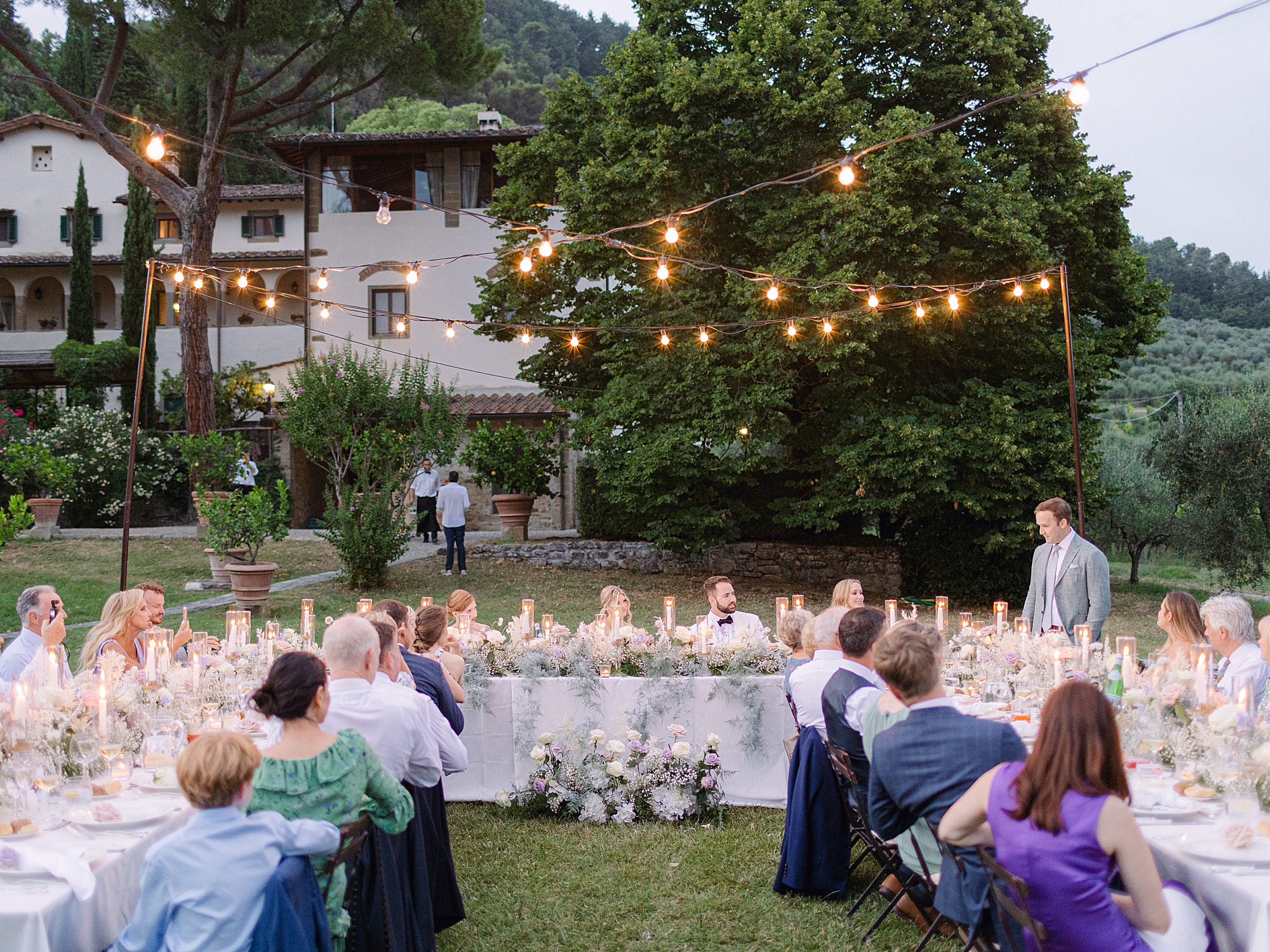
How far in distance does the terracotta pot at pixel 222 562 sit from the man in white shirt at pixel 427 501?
4.19 metres

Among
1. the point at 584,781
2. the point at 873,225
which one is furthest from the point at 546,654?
the point at 873,225

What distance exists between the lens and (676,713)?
21.7 feet

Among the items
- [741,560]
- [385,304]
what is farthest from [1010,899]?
[385,304]

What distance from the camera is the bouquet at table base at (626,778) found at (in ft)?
20.7

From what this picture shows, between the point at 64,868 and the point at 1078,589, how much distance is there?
6.08 m

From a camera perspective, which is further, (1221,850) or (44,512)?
(44,512)

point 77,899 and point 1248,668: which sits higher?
point 1248,668

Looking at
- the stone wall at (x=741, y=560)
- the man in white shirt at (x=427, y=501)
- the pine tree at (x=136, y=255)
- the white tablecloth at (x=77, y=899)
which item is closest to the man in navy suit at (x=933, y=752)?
the white tablecloth at (x=77, y=899)

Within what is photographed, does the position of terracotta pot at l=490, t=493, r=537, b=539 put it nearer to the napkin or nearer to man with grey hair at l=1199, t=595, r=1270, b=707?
man with grey hair at l=1199, t=595, r=1270, b=707

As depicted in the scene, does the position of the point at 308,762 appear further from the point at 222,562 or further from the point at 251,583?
the point at 222,562

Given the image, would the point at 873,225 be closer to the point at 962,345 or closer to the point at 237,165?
the point at 962,345

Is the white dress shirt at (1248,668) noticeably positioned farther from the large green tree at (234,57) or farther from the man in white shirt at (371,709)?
the large green tree at (234,57)

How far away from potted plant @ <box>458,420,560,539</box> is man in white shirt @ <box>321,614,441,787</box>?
602 inches

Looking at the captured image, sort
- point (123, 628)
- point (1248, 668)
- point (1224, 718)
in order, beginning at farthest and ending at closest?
point (123, 628) → point (1248, 668) → point (1224, 718)
